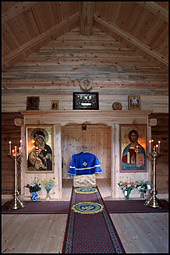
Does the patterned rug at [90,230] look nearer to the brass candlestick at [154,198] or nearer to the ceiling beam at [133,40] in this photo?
the brass candlestick at [154,198]

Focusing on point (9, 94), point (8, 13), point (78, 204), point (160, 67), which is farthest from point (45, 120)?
point (160, 67)

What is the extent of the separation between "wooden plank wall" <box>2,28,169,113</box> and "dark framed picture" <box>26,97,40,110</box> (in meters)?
0.12

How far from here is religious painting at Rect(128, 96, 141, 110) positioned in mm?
6332

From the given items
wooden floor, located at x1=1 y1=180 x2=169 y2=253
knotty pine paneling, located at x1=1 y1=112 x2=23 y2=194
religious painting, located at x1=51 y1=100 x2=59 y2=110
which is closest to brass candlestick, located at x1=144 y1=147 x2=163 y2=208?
wooden floor, located at x1=1 y1=180 x2=169 y2=253

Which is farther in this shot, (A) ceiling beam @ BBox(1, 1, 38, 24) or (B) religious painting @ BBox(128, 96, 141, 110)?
(B) religious painting @ BBox(128, 96, 141, 110)

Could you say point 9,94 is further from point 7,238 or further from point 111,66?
point 7,238

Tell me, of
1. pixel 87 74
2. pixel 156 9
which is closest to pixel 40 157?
pixel 87 74

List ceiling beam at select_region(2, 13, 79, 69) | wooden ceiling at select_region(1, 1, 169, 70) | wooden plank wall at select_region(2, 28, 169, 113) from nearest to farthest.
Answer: wooden ceiling at select_region(1, 1, 169, 70) < ceiling beam at select_region(2, 13, 79, 69) < wooden plank wall at select_region(2, 28, 169, 113)

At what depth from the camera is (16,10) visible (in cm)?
431

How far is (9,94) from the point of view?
20.6ft

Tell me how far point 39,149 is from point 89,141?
393cm

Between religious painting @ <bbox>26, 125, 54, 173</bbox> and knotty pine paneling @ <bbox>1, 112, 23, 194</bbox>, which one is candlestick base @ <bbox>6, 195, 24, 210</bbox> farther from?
religious painting @ <bbox>26, 125, 54, 173</bbox>

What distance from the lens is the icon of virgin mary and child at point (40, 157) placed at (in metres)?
6.19

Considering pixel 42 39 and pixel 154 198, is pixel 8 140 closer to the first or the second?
pixel 42 39
